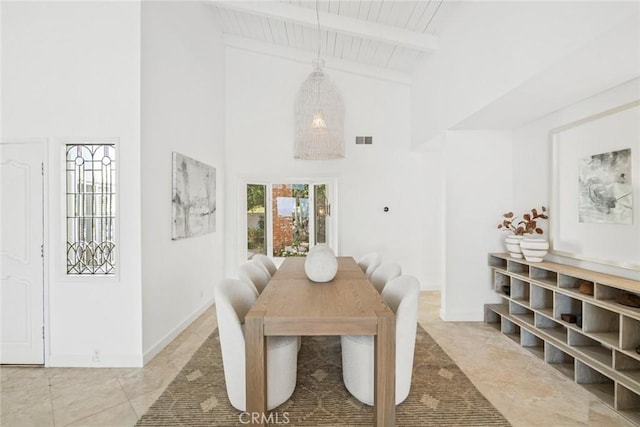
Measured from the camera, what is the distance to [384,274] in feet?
9.59

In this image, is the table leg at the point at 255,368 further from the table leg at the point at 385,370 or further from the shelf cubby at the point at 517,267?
the shelf cubby at the point at 517,267

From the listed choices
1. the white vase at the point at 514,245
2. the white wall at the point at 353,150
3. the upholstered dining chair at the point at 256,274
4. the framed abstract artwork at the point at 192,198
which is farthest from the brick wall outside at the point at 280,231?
the white vase at the point at 514,245

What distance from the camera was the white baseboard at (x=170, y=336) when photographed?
9.33 ft

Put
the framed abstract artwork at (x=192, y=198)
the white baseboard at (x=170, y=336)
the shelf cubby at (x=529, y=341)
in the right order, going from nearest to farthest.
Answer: the white baseboard at (x=170, y=336) → the shelf cubby at (x=529, y=341) → the framed abstract artwork at (x=192, y=198)

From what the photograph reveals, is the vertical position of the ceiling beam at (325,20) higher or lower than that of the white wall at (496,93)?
higher

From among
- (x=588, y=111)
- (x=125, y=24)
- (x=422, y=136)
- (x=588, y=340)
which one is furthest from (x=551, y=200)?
(x=125, y=24)

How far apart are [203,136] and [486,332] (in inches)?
170

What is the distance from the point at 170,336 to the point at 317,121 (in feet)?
9.15

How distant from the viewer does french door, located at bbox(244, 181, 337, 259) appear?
550 cm

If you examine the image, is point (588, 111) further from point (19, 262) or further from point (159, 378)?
point (19, 262)

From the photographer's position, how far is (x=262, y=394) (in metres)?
1.81

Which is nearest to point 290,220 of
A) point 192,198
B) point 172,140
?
point 192,198

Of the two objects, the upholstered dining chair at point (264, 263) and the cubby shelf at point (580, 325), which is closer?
the cubby shelf at point (580, 325)

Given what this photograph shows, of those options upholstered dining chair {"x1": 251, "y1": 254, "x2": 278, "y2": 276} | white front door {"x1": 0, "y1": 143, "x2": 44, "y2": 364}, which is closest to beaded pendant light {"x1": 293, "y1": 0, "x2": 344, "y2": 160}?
upholstered dining chair {"x1": 251, "y1": 254, "x2": 278, "y2": 276}
